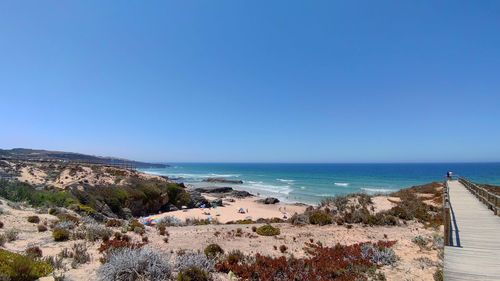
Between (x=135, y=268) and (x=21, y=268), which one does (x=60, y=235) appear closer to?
(x=21, y=268)

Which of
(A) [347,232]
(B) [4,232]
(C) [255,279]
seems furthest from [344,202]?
(B) [4,232]

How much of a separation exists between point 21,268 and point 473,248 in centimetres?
1198

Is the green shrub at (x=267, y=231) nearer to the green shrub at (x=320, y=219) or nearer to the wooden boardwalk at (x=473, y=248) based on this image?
the green shrub at (x=320, y=219)

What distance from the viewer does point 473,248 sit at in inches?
369

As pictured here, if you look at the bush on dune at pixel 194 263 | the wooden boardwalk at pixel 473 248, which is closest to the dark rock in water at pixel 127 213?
the bush on dune at pixel 194 263

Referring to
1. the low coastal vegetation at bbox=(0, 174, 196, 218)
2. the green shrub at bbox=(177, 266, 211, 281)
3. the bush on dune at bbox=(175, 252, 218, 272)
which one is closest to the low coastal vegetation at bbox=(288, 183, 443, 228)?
the bush on dune at bbox=(175, 252, 218, 272)

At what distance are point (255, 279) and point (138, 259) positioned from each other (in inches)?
121

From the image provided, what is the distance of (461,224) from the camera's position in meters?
12.7

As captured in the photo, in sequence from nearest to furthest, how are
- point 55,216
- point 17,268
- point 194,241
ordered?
point 17,268 < point 194,241 < point 55,216

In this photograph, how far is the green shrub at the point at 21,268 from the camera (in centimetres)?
622

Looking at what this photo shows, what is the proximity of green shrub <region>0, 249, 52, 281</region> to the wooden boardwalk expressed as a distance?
926cm

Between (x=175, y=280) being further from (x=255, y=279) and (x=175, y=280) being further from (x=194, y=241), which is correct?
(x=194, y=241)

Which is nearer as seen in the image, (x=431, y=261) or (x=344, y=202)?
(x=431, y=261)

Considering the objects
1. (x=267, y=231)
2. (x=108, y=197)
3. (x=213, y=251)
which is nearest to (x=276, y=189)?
(x=108, y=197)
